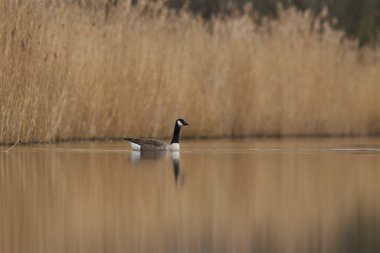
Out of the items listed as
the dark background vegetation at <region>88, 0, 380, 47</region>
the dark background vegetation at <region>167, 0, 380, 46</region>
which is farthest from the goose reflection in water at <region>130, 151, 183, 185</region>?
the dark background vegetation at <region>167, 0, 380, 46</region>

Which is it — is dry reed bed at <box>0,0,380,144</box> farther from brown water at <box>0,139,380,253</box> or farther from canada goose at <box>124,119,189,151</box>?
brown water at <box>0,139,380,253</box>

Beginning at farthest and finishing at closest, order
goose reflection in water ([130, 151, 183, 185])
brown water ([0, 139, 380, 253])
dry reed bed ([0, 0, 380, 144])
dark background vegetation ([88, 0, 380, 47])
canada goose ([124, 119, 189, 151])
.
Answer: dark background vegetation ([88, 0, 380, 47]) → dry reed bed ([0, 0, 380, 144]) → canada goose ([124, 119, 189, 151]) → goose reflection in water ([130, 151, 183, 185]) → brown water ([0, 139, 380, 253])

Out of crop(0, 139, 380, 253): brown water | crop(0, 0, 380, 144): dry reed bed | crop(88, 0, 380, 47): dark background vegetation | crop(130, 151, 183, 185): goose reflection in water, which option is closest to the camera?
crop(0, 139, 380, 253): brown water

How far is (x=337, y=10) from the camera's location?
129ft

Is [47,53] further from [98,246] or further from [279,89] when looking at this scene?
[98,246]

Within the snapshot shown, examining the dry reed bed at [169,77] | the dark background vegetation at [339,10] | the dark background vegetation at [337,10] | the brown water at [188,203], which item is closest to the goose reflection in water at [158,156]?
the brown water at [188,203]

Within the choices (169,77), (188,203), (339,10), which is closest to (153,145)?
(169,77)

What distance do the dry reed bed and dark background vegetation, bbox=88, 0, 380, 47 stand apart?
10.3m

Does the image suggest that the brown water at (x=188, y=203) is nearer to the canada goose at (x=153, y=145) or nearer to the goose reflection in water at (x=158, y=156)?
the goose reflection in water at (x=158, y=156)

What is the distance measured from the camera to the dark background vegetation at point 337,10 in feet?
116

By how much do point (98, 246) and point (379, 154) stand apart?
967 cm

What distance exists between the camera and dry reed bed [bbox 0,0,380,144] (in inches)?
655

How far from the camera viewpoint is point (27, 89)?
54.0 ft

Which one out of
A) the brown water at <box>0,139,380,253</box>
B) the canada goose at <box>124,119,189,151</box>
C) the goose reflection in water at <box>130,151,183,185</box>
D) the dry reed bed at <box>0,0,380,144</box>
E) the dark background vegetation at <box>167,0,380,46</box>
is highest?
the dark background vegetation at <box>167,0,380,46</box>
